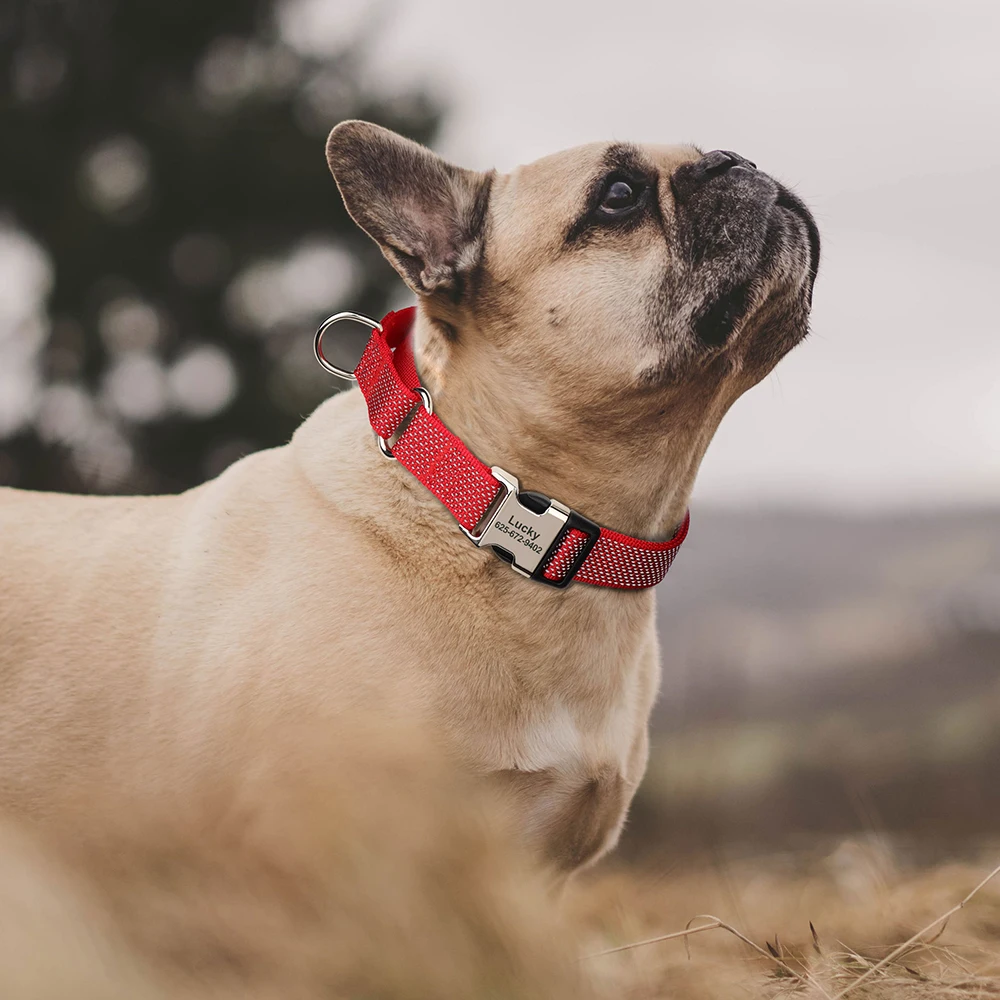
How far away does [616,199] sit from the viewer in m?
2.80

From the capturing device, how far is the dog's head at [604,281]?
2686 millimetres

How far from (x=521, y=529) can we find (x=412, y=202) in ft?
3.57

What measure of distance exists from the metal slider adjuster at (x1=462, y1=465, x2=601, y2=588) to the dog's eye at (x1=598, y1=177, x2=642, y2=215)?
870mm

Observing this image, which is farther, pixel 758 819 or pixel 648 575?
pixel 758 819

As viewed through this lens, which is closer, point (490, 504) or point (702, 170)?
point (490, 504)

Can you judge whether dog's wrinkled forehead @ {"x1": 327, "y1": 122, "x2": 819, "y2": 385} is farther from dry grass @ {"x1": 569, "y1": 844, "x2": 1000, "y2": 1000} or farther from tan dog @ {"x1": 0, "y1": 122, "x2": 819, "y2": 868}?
dry grass @ {"x1": 569, "y1": 844, "x2": 1000, "y2": 1000}

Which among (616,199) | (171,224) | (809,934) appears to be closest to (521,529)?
(616,199)

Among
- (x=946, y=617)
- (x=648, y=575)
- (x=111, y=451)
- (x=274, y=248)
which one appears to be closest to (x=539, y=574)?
(x=648, y=575)

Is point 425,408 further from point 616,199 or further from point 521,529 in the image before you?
point 616,199

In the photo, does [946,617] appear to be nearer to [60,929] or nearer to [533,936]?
[533,936]

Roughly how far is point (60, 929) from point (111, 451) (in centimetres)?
685

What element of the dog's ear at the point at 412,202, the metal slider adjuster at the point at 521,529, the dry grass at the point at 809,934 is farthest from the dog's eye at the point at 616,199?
the dry grass at the point at 809,934

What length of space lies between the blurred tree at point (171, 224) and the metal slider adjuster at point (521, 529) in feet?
18.9

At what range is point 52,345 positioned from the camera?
7.69 m
